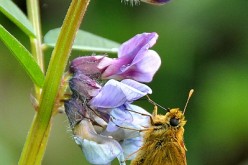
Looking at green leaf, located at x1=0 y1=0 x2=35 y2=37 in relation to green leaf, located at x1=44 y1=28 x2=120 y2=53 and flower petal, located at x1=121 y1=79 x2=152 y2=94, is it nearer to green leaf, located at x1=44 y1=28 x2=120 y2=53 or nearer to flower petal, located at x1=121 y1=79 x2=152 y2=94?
green leaf, located at x1=44 y1=28 x2=120 y2=53

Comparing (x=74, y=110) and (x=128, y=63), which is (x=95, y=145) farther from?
(x=128, y=63)

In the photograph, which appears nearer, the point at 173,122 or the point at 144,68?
the point at 144,68

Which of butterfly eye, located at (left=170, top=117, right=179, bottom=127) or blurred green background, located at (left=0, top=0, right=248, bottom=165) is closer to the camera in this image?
butterfly eye, located at (left=170, top=117, right=179, bottom=127)

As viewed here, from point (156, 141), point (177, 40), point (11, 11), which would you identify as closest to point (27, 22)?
point (11, 11)

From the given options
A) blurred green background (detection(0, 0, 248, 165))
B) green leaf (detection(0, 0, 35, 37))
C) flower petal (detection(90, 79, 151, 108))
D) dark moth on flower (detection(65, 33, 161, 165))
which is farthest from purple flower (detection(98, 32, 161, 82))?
blurred green background (detection(0, 0, 248, 165))

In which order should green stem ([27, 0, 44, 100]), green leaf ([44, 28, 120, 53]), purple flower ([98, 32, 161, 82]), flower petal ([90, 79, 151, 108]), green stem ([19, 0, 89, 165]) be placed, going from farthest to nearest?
1. green leaf ([44, 28, 120, 53])
2. green stem ([27, 0, 44, 100])
3. purple flower ([98, 32, 161, 82])
4. flower petal ([90, 79, 151, 108])
5. green stem ([19, 0, 89, 165])

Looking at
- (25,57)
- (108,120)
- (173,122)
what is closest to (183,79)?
(173,122)

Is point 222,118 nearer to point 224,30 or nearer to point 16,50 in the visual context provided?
point 224,30

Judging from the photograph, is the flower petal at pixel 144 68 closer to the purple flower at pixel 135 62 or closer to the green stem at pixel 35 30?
the purple flower at pixel 135 62

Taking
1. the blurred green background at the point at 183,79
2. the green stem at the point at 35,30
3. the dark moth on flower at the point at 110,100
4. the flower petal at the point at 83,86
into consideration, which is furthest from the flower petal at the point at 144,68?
the blurred green background at the point at 183,79
